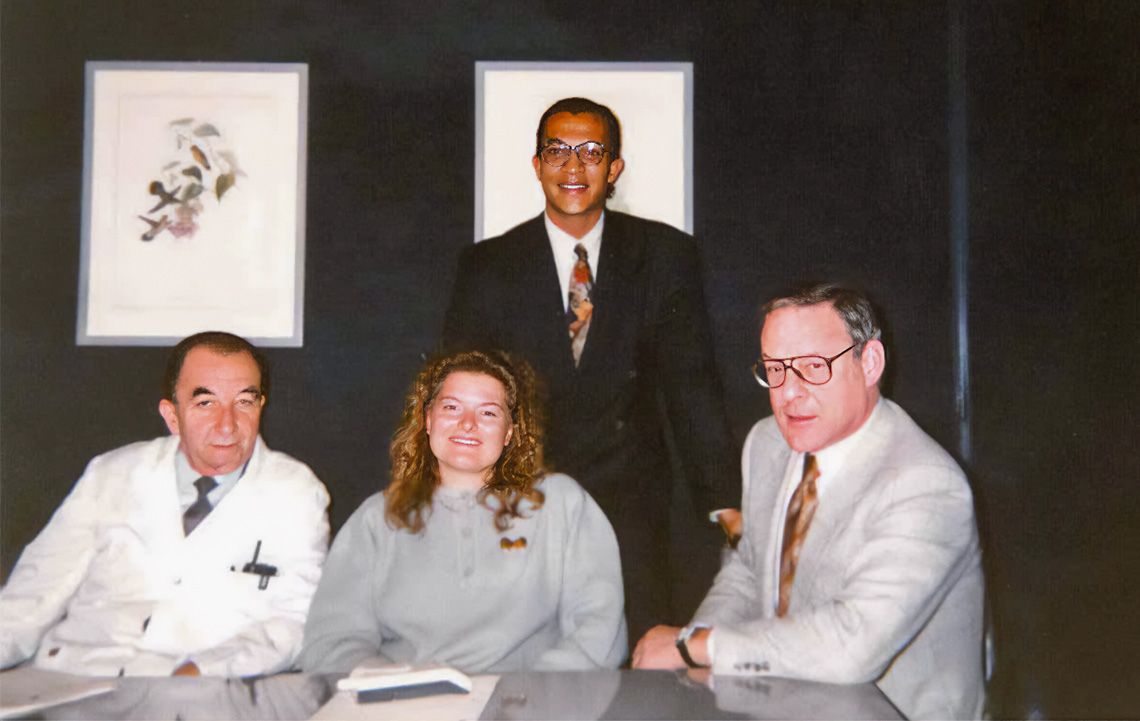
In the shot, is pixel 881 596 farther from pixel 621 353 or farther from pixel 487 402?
pixel 621 353

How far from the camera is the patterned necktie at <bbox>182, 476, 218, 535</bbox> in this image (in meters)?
2.51

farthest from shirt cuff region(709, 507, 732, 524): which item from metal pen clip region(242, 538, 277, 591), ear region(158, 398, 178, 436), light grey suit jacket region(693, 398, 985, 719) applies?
ear region(158, 398, 178, 436)

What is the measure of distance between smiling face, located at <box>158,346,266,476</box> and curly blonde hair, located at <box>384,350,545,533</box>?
1.29 feet

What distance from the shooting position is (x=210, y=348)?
2.67 m

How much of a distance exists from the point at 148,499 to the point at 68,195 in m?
1.01

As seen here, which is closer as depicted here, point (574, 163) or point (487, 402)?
point (487, 402)

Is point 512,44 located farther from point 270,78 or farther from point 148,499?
point 148,499

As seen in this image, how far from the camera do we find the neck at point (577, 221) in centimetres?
290

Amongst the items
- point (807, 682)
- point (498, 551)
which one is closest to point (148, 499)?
point (498, 551)

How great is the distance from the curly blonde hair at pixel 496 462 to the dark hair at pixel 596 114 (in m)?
0.68

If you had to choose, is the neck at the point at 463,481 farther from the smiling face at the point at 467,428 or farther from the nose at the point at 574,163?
the nose at the point at 574,163

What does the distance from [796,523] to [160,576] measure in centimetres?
153

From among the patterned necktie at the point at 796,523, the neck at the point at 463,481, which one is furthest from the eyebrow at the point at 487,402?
the patterned necktie at the point at 796,523

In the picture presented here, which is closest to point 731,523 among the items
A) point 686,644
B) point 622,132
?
point 686,644
